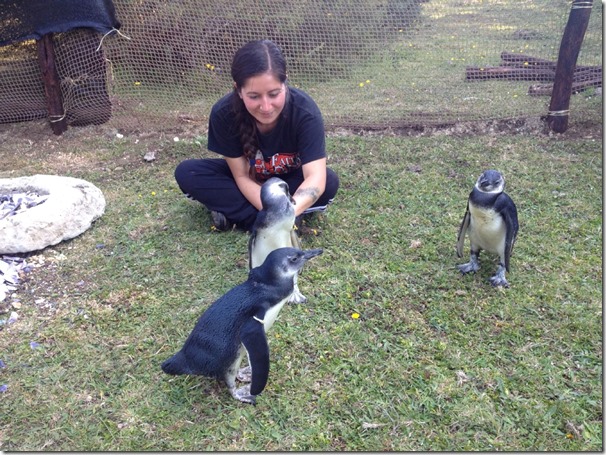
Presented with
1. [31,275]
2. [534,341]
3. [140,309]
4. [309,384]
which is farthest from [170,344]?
[534,341]

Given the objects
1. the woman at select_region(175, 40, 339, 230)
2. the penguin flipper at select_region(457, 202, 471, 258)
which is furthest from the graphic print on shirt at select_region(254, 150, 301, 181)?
the penguin flipper at select_region(457, 202, 471, 258)

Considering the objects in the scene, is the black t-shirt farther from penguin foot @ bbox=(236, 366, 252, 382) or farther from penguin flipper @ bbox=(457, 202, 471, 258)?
penguin foot @ bbox=(236, 366, 252, 382)

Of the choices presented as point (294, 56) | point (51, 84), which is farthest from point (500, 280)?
point (51, 84)

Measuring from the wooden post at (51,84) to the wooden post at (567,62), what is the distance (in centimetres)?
450

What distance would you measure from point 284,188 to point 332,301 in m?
0.63

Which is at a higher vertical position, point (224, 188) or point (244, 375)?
point (224, 188)

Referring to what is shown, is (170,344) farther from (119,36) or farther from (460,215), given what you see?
(119,36)

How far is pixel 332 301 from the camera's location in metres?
2.54

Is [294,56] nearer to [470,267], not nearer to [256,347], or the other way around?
[470,267]

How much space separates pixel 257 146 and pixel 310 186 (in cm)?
47

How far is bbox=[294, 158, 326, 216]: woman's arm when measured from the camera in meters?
2.62

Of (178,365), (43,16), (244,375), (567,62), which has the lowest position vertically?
(244,375)

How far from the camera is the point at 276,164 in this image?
3047mm

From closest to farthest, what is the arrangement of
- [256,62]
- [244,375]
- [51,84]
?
1. [244,375]
2. [256,62]
3. [51,84]
